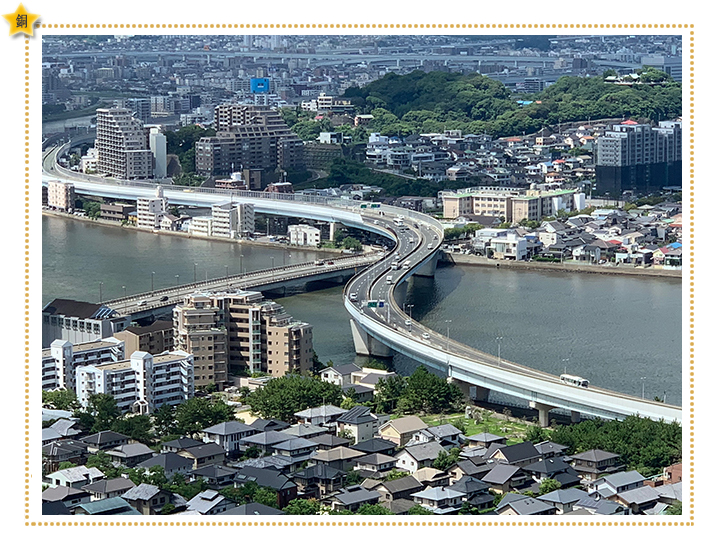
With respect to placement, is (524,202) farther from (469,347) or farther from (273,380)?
(273,380)

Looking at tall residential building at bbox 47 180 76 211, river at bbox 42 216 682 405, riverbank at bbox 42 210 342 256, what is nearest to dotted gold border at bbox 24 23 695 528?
river at bbox 42 216 682 405

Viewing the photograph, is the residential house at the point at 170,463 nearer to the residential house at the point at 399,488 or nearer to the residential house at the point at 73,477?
the residential house at the point at 73,477

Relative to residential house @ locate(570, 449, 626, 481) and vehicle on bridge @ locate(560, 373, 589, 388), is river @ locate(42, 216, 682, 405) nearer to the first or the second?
vehicle on bridge @ locate(560, 373, 589, 388)

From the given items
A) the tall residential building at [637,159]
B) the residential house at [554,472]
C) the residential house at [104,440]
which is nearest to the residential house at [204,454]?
the residential house at [104,440]

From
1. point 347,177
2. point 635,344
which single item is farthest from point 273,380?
point 347,177

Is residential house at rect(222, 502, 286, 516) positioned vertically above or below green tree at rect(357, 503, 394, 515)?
above
